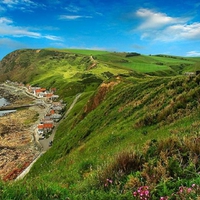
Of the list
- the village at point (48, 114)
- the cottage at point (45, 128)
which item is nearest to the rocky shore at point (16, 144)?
the cottage at point (45, 128)

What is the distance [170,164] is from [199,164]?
786 millimetres

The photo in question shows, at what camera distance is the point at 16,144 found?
7431cm

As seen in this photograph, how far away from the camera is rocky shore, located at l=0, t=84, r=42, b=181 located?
183 ft

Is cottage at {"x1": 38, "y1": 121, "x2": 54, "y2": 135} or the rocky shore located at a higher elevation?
cottage at {"x1": 38, "y1": 121, "x2": 54, "y2": 135}

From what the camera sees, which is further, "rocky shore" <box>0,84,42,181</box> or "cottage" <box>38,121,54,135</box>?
"cottage" <box>38,121,54,135</box>

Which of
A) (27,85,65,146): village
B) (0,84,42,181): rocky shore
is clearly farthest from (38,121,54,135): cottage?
(0,84,42,181): rocky shore

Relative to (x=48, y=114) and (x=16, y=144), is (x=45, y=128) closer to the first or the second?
(x=16, y=144)

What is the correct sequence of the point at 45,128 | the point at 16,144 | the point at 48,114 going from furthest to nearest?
the point at 48,114 → the point at 45,128 → the point at 16,144

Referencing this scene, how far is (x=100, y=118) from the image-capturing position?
119ft

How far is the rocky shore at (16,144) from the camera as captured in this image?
2195 inches

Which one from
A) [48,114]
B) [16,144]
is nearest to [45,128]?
[16,144]

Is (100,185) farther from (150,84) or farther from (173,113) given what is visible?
(150,84)

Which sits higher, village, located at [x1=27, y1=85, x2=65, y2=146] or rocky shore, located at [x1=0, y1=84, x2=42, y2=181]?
village, located at [x1=27, y1=85, x2=65, y2=146]

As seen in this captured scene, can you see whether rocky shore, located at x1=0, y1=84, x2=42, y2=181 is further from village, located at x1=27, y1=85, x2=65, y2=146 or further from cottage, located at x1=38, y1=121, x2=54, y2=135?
village, located at x1=27, y1=85, x2=65, y2=146
